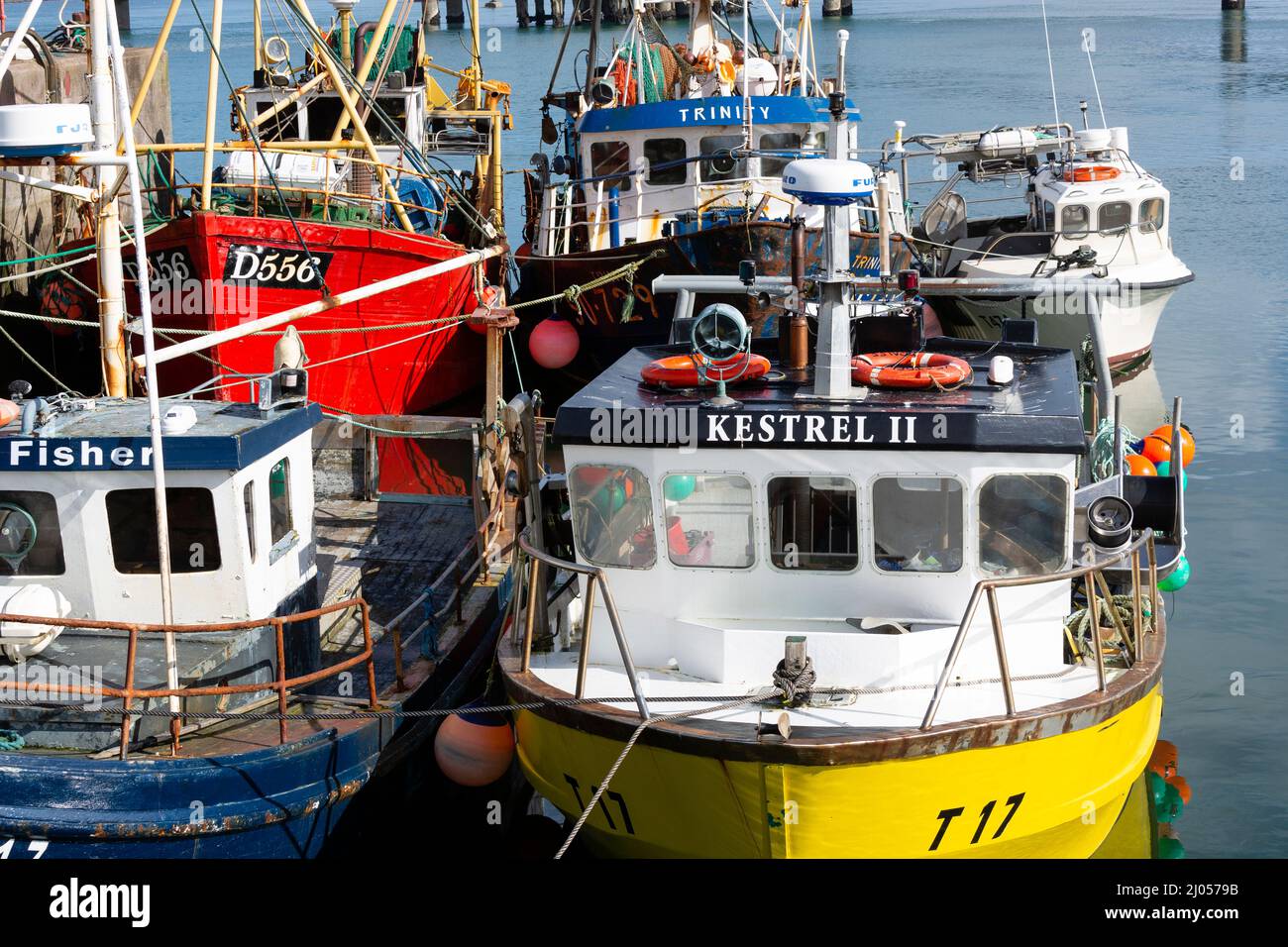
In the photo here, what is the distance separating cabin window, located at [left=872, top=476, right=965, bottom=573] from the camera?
9578mm

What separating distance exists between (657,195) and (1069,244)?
22.1ft

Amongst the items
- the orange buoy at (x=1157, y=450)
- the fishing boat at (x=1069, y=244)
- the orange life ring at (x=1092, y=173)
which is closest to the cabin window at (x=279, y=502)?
the orange buoy at (x=1157, y=450)

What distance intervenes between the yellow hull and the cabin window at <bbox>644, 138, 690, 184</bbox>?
1363 cm

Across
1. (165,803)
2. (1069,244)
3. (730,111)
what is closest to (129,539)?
(165,803)

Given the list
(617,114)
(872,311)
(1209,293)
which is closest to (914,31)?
(1209,293)

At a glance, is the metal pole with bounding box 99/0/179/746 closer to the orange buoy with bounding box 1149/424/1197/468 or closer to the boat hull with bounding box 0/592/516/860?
the boat hull with bounding box 0/592/516/860

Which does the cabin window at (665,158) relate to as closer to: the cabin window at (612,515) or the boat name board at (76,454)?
the cabin window at (612,515)

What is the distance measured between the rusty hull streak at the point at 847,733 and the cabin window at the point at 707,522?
1.12 m

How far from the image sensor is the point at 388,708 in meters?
10.3

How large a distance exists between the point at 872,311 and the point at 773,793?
12.6ft

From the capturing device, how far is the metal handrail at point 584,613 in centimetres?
919

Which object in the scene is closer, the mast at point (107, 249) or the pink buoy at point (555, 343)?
the mast at point (107, 249)

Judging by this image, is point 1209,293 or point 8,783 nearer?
point 8,783
